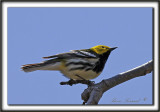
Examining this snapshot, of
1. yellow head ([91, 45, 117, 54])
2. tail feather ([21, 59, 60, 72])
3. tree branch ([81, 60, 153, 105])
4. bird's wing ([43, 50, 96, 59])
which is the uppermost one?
yellow head ([91, 45, 117, 54])

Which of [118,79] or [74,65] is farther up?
[74,65]

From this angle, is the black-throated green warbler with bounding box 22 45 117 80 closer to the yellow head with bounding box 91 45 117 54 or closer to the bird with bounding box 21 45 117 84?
the bird with bounding box 21 45 117 84

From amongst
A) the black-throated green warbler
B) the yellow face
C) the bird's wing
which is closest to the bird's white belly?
the black-throated green warbler

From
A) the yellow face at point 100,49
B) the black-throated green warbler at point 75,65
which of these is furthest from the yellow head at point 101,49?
the black-throated green warbler at point 75,65

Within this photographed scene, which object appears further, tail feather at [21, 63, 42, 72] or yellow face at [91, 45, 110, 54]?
yellow face at [91, 45, 110, 54]

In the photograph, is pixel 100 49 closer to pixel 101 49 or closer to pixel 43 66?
pixel 101 49

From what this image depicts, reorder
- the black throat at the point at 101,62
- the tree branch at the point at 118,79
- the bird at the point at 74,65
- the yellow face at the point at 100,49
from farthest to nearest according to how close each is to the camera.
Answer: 1. the yellow face at the point at 100,49
2. the black throat at the point at 101,62
3. the bird at the point at 74,65
4. the tree branch at the point at 118,79

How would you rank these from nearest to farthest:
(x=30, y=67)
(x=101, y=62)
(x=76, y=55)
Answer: (x=30, y=67)
(x=76, y=55)
(x=101, y=62)

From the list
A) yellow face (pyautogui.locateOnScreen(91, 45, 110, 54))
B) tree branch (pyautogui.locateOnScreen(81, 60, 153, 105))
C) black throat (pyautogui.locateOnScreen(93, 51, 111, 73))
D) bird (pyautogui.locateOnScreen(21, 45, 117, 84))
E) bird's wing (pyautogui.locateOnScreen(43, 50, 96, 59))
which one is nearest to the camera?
tree branch (pyautogui.locateOnScreen(81, 60, 153, 105))

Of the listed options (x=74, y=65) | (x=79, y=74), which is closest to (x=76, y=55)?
(x=74, y=65)

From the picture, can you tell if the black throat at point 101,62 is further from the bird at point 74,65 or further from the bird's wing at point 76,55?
the bird's wing at point 76,55

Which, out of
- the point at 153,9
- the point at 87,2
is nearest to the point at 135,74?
the point at 153,9

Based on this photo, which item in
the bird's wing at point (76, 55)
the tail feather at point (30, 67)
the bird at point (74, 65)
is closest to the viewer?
the tail feather at point (30, 67)

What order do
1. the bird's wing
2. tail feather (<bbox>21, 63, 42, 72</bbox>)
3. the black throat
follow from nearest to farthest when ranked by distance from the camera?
1. tail feather (<bbox>21, 63, 42, 72</bbox>)
2. the bird's wing
3. the black throat
